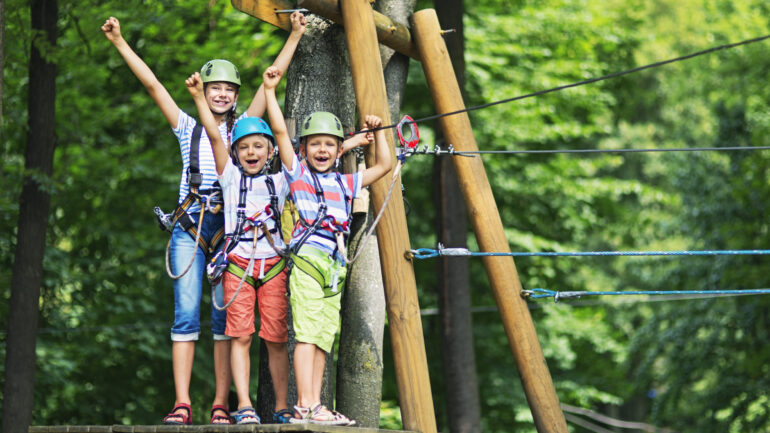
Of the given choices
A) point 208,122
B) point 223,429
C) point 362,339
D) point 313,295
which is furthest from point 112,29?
point 362,339

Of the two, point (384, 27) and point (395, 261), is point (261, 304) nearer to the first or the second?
point (395, 261)

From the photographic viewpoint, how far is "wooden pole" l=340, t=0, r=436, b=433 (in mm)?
5371

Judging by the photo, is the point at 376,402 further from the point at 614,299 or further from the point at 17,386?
the point at 614,299

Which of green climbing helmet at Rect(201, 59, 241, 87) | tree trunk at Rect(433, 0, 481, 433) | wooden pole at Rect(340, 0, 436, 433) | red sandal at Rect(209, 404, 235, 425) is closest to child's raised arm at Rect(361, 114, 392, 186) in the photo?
wooden pole at Rect(340, 0, 436, 433)

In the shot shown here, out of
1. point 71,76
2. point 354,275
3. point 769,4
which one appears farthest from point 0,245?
point 769,4

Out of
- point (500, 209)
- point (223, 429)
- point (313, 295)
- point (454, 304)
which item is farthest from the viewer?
point (500, 209)

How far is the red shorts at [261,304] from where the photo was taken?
496 centimetres

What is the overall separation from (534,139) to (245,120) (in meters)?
9.22

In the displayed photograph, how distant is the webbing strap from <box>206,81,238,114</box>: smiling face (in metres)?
0.92

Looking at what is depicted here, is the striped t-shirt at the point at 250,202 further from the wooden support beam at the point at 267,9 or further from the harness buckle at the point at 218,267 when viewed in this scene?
the wooden support beam at the point at 267,9

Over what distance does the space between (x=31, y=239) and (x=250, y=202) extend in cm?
443

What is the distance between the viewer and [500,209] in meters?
14.7

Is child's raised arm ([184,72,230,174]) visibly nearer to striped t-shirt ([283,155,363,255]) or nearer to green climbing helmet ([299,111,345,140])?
striped t-shirt ([283,155,363,255])

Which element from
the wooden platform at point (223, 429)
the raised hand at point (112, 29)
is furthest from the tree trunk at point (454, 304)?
the wooden platform at point (223, 429)
